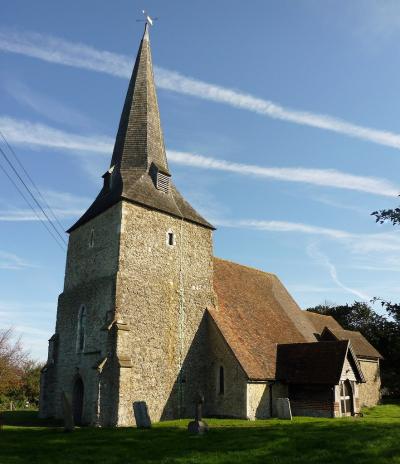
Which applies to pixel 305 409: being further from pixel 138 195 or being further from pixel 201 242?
pixel 138 195

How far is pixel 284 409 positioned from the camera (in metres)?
19.0

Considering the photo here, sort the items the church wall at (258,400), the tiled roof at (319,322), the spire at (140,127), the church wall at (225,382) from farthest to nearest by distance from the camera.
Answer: the tiled roof at (319,322), the spire at (140,127), the church wall at (225,382), the church wall at (258,400)

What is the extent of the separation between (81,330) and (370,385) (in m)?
21.0

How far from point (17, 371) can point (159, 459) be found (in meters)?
29.4

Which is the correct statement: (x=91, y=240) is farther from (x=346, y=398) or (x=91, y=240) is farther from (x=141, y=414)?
(x=346, y=398)

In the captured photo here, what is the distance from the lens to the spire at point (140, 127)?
78.1ft

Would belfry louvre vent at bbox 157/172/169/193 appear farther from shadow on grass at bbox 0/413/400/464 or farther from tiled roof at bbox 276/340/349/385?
shadow on grass at bbox 0/413/400/464

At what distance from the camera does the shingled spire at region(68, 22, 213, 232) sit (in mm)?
21938

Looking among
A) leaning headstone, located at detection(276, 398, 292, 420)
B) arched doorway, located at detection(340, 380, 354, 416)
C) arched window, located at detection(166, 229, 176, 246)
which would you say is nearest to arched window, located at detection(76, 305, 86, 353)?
arched window, located at detection(166, 229, 176, 246)

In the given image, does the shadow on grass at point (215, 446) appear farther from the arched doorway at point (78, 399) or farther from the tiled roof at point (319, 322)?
the tiled roof at point (319, 322)

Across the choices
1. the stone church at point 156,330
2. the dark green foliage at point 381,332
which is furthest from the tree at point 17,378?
the dark green foliage at point 381,332

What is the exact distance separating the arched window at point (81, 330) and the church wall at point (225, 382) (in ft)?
20.0

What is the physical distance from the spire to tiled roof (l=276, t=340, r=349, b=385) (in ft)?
38.5

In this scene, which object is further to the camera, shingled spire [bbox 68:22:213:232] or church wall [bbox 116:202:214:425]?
shingled spire [bbox 68:22:213:232]
